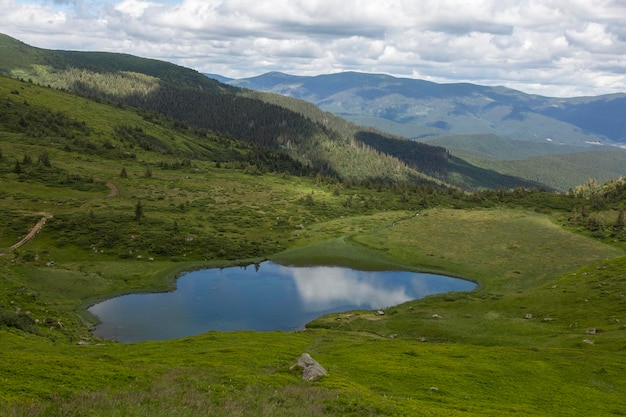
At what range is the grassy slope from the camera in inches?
1164

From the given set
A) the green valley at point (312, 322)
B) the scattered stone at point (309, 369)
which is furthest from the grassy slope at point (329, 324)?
the scattered stone at point (309, 369)

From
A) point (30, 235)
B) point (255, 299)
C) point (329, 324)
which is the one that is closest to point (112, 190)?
point (30, 235)

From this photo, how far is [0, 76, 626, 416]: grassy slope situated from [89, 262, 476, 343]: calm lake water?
5424 millimetres

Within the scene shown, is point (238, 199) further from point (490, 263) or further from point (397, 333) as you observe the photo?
point (397, 333)

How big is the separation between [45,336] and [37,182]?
363 ft

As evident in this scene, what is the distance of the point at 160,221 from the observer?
127 metres

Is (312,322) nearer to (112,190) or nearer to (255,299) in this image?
(255,299)

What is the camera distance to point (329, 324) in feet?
239

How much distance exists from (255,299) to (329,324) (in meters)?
20.5

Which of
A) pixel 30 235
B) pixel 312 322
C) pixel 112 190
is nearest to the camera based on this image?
pixel 312 322

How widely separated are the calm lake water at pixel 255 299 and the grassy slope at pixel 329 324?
17.8 ft

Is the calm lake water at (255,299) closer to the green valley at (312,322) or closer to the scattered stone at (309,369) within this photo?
the green valley at (312,322)

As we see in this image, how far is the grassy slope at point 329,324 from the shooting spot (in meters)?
29.6

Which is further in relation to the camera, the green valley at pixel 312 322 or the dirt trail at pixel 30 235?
the dirt trail at pixel 30 235
